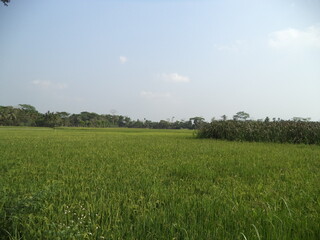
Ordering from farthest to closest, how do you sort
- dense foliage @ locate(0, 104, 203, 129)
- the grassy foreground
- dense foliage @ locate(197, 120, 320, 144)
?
dense foliage @ locate(0, 104, 203, 129)
dense foliage @ locate(197, 120, 320, 144)
the grassy foreground

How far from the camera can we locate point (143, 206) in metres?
2.43

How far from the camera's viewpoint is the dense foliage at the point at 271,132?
40.9 feet

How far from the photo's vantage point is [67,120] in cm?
9006

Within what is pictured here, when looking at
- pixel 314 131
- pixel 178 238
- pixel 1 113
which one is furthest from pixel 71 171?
pixel 1 113

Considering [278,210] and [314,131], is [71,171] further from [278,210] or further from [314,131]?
[314,131]

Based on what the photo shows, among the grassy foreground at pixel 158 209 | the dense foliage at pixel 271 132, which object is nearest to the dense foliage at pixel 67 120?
the dense foliage at pixel 271 132

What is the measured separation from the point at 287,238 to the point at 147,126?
101m

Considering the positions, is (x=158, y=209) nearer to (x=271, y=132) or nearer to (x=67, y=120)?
(x=271, y=132)

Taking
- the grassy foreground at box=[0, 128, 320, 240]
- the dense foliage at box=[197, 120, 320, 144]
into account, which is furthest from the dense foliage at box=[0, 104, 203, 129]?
the grassy foreground at box=[0, 128, 320, 240]

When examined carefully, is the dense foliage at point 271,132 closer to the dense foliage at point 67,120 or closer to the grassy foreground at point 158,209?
the grassy foreground at point 158,209

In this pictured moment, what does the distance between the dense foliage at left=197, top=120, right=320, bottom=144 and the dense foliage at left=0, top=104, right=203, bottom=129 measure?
41.2 metres

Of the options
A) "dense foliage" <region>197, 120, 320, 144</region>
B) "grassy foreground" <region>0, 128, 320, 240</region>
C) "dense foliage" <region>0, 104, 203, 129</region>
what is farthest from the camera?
"dense foliage" <region>0, 104, 203, 129</region>

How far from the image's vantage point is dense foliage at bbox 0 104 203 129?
75.0m

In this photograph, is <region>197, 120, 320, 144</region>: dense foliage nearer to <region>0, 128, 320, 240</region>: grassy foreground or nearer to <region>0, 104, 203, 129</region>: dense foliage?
<region>0, 128, 320, 240</region>: grassy foreground
